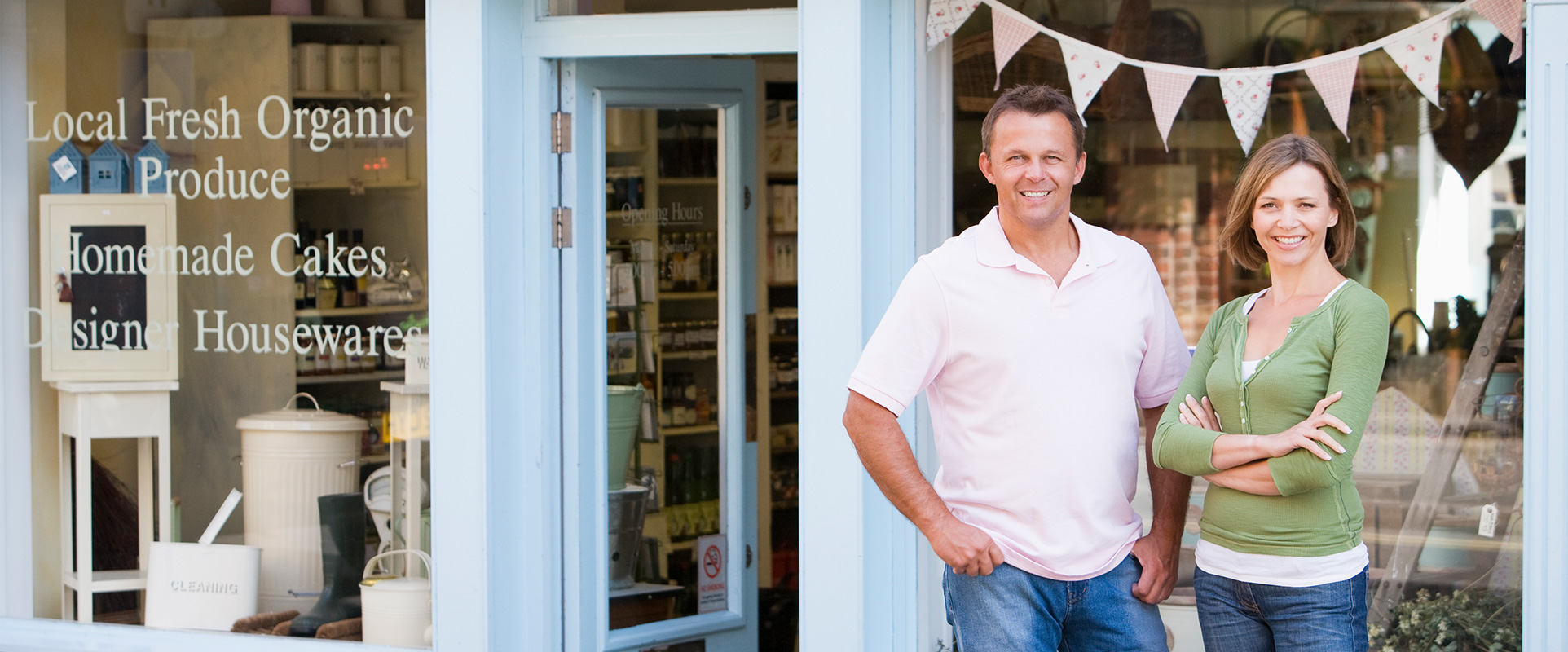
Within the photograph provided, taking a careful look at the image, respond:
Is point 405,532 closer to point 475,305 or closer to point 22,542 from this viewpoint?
point 475,305

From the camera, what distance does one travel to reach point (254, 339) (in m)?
3.92

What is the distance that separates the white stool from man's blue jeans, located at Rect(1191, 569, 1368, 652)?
312 cm

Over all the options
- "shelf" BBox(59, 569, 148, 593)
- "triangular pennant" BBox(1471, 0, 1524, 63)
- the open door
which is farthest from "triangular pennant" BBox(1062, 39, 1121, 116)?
"shelf" BBox(59, 569, 148, 593)

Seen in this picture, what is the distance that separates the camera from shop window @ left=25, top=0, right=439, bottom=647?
12.4ft

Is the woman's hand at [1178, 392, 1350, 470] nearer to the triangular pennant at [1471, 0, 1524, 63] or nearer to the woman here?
the woman

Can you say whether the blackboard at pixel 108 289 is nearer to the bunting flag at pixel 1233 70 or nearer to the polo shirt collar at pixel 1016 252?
the bunting flag at pixel 1233 70

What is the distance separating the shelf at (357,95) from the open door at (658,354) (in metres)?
0.54

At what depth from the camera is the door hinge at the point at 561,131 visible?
3.46m

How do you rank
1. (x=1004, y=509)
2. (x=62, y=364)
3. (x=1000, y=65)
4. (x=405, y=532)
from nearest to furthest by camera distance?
1. (x=1004, y=509)
2. (x=1000, y=65)
3. (x=405, y=532)
4. (x=62, y=364)

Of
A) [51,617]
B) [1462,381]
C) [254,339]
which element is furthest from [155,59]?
[1462,381]

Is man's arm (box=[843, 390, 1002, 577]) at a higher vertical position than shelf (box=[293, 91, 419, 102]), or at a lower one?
lower

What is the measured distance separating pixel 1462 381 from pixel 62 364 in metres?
4.02

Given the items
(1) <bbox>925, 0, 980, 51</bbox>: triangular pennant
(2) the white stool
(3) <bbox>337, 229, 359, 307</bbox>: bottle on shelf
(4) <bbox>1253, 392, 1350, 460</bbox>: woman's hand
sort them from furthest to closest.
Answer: (2) the white stool, (3) <bbox>337, 229, 359, 307</bbox>: bottle on shelf, (1) <bbox>925, 0, 980, 51</bbox>: triangular pennant, (4) <bbox>1253, 392, 1350, 460</bbox>: woman's hand

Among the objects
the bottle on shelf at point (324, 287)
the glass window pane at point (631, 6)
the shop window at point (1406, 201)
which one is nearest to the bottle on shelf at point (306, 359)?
the bottle on shelf at point (324, 287)
